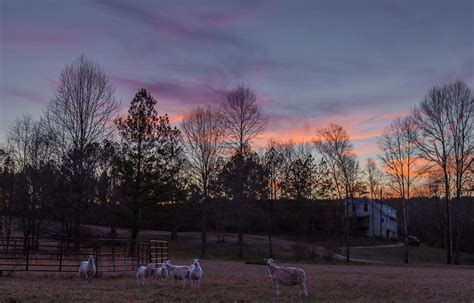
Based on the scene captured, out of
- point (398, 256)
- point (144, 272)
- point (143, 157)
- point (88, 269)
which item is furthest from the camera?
point (398, 256)

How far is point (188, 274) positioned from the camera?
18234 mm

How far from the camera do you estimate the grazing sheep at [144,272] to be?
18.8 metres

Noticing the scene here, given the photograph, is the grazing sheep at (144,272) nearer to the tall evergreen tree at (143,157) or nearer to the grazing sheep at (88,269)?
the grazing sheep at (88,269)

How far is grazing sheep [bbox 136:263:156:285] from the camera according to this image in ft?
61.7

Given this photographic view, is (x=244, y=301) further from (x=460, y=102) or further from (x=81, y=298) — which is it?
(x=460, y=102)

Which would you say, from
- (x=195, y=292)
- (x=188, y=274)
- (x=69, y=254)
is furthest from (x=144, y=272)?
(x=69, y=254)

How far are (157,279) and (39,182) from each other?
32.6m

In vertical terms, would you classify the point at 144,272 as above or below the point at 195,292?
above

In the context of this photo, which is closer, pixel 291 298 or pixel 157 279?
pixel 291 298

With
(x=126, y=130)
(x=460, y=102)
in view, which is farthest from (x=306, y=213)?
(x=126, y=130)

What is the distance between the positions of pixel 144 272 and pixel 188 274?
6.14 ft

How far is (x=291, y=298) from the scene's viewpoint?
50.3 feet

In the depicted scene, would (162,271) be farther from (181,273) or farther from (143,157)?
(143,157)

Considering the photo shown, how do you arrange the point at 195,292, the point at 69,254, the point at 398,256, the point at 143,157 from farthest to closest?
1. the point at 398,256
2. the point at 143,157
3. the point at 69,254
4. the point at 195,292
